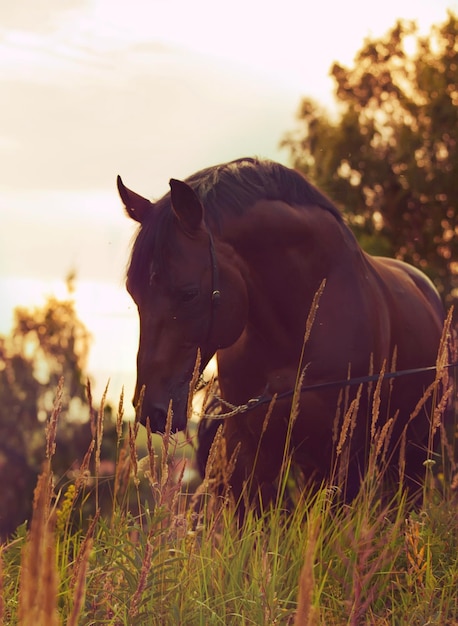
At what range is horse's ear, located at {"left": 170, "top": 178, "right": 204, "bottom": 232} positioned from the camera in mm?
4145

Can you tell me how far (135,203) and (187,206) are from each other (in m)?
0.44

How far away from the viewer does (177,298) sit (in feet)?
13.6

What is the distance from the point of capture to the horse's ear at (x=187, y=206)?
414cm

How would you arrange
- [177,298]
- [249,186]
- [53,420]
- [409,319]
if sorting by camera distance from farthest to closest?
[409,319] → [249,186] → [177,298] → [53,420]

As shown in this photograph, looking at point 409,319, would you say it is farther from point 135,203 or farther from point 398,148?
point 398,148

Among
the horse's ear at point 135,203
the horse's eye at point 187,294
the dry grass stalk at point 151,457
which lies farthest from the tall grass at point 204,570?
the horse's ear at point 135,203

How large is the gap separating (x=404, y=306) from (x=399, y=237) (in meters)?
16.3

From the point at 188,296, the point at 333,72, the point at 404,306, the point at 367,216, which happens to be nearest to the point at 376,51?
the point at 333,72

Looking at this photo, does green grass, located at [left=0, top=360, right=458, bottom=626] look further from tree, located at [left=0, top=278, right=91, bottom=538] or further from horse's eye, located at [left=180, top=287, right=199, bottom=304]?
tree, located at [left=0, top=278, right=91, bottom=538]

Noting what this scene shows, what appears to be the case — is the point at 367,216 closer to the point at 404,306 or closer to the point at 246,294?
the point at 404,306

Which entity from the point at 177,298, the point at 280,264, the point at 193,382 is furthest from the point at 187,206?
the point at 193,382

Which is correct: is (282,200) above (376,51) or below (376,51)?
below

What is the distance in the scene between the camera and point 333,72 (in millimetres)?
23219

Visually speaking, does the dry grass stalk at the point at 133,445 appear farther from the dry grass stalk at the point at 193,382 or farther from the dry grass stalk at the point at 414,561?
the dry grass stalk at the point at 414,561
